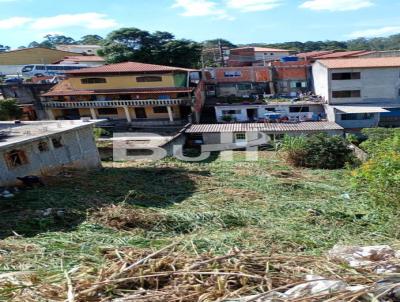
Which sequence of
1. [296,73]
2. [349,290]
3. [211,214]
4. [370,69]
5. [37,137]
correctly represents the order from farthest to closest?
[296,73]
[370,69]
[37,137]
[211,214]
[349,290]

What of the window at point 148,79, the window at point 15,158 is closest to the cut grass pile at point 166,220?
the window at point 15,158

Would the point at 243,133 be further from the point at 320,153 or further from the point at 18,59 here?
the point at 18,59

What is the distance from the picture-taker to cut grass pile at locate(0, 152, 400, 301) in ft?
16.9

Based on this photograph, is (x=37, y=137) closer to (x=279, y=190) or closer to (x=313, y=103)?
(x=279, y=190)

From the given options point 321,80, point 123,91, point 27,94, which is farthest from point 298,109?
point 27,94

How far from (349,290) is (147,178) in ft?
41.0

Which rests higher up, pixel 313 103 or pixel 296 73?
pixel 296 73

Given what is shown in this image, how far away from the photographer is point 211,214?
909 centimetres

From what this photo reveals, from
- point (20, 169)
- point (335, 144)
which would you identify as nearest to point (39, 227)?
point (20, 169)

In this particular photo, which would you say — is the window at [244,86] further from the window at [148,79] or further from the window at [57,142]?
the window at [57,142]

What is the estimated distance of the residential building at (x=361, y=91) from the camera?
95.8 feet

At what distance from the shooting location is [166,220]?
849cm

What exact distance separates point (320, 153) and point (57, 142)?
46.2 feet

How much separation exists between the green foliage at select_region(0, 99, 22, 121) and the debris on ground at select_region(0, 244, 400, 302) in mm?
27024
